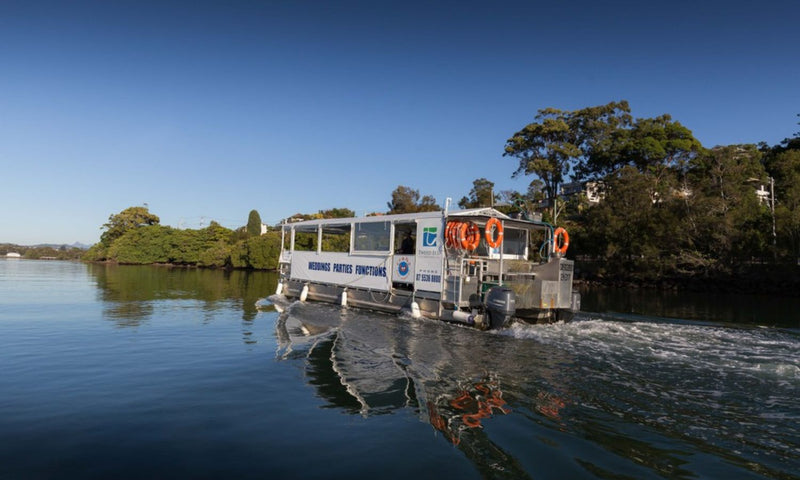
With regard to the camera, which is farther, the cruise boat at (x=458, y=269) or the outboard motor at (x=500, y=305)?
the cruise boat at (x=458, y=269)

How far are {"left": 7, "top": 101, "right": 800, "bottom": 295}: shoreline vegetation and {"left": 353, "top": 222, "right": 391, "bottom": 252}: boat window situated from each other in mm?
1838

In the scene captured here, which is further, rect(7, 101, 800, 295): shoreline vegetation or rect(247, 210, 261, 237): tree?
rect(247, 210, 261, 237): tree

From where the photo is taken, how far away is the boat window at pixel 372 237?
16.4 meters

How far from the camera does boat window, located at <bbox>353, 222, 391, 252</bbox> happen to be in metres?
16.4

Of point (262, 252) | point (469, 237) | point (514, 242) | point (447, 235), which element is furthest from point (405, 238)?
→ point (262, 252)

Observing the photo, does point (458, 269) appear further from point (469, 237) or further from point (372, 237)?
point (372, 237)

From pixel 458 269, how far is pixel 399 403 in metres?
7.92

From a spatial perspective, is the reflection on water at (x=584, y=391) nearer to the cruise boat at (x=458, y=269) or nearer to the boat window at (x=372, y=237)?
the cruise boat at (x=458, y=269)

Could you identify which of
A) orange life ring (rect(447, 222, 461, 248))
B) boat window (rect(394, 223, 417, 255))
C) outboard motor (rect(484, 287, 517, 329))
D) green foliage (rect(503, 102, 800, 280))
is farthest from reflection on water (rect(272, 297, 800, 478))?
green foliage (rect(503, 102, 800, 280))

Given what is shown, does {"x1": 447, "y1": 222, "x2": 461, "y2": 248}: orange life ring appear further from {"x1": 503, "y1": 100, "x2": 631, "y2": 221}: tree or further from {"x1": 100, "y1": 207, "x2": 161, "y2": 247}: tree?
{"x1": 100, "y1": 207, "x2": 161, "y2": 247}: tree

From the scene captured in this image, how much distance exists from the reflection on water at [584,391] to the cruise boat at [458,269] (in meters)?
1.17

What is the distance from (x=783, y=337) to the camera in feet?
38.7

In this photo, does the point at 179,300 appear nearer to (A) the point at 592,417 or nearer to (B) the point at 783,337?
(A) the point at 592,417

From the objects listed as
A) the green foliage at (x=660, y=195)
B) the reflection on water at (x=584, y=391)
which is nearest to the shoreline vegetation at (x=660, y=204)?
the green foliage at (x=660, y=195)
